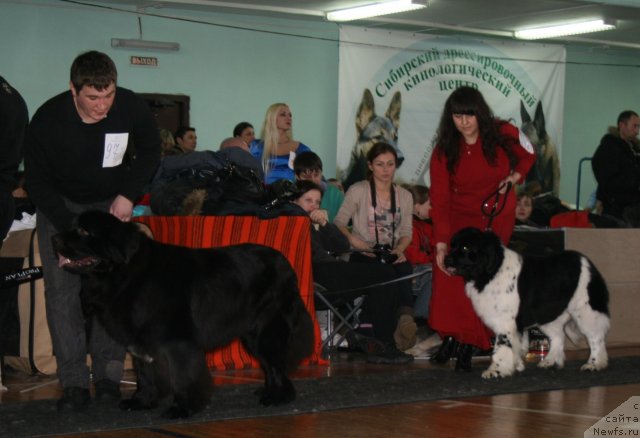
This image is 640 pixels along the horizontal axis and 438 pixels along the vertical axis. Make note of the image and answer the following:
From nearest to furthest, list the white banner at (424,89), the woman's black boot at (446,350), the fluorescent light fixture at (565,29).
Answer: the woman's black boot at (446,350)
the white banner at (424,89)
the fluorescent light fixture at (565,29)

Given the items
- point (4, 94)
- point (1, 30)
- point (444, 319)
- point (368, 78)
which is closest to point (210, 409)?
point (4, 94)

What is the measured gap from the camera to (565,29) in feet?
43.1

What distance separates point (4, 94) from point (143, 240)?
0.80 metres

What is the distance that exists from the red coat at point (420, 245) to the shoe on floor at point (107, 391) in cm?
315

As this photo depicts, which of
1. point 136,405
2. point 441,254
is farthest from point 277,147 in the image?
point 136,405

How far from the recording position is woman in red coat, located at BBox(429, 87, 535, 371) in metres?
5.77

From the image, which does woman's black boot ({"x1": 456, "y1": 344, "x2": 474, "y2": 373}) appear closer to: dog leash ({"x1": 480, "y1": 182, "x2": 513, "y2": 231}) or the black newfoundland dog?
dog leash ({"x1": 480, "y1": 182, "x2": 513, "y2": 231})

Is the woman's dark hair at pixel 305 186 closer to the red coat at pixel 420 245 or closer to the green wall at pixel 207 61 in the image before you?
the red coat at pixel 420 245

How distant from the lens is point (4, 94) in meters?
3.97

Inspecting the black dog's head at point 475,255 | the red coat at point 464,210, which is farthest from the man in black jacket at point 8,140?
the red coat at point 464,210

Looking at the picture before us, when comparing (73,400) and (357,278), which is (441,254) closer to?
(357,278)

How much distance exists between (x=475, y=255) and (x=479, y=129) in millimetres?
745

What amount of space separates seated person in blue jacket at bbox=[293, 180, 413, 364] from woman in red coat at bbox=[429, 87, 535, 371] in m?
0.68

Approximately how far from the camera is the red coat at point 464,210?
19.1 ft
